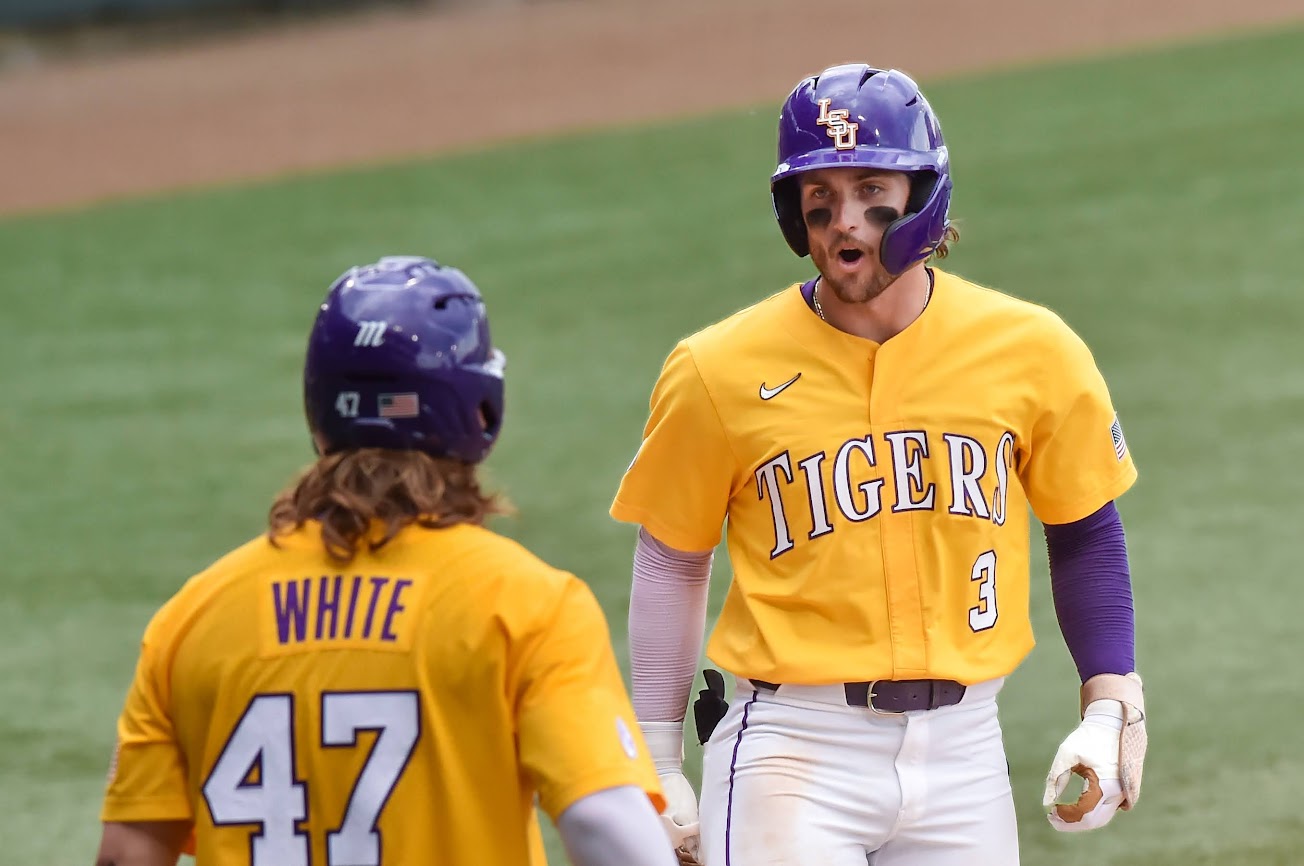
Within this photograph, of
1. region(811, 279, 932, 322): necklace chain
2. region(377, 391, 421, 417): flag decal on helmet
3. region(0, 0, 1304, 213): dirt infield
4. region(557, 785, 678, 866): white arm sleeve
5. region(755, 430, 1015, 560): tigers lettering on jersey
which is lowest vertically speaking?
region(557, 785, 678, 866): white arm sleeve

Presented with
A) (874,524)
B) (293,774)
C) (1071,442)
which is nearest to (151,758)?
(293,774)

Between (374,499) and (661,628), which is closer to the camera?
(374,499)

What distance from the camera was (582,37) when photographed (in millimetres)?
21125

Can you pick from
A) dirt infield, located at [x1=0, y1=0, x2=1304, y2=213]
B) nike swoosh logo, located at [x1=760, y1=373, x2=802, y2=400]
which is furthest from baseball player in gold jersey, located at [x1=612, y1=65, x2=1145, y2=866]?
dirt infield, located at [x1=0, y1=0, x2=1304, y2=213]

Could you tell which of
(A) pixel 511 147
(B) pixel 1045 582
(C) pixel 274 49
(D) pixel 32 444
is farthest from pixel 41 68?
(B) pixel 1045 582

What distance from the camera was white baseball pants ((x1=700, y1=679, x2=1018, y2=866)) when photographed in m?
3.38

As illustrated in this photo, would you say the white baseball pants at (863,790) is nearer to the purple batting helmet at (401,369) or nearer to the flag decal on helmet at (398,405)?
the purple batting helmet at (401,369)

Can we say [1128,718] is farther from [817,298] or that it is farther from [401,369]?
[401,369]

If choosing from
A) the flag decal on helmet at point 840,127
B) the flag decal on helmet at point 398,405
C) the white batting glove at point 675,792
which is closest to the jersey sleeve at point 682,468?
the white batting glove at point 675,792

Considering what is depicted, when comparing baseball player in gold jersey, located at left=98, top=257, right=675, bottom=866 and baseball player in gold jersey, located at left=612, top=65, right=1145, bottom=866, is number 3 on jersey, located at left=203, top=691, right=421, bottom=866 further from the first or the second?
baseball player in gold jersey, located at left=612, top=65, right=1145, bottom=866

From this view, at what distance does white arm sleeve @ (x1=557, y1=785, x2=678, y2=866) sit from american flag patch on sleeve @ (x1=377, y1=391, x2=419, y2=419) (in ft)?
1.87

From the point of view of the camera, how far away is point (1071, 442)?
3607 mm

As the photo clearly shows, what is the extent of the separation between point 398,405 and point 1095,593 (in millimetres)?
1565

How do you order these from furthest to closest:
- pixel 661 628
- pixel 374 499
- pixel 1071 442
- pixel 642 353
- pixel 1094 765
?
pixel 642 353, pixel 661 628, pixel 1071 442, pixel 1094 765, pixel 374 499
